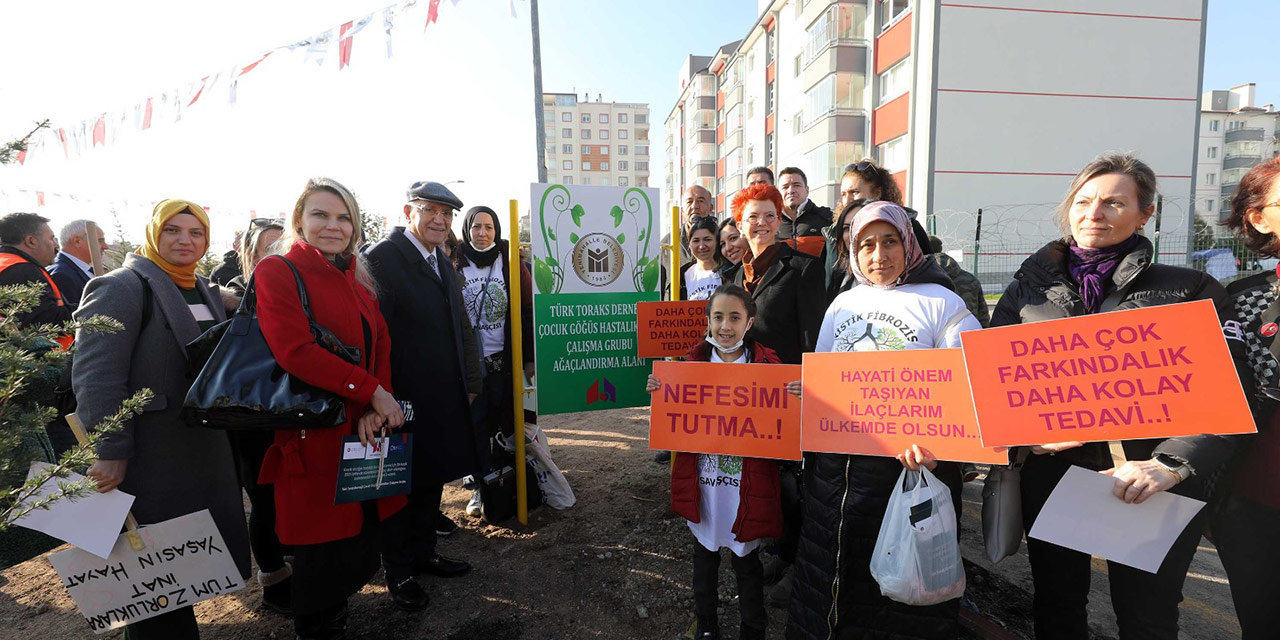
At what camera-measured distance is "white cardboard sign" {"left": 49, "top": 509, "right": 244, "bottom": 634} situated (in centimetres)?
209

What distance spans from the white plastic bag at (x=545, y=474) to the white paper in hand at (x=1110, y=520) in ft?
10.0

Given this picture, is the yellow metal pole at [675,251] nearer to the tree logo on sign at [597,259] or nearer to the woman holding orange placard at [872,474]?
the tree logo on sign at [597,259]

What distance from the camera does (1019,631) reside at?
271 cm

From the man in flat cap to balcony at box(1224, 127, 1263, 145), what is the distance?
8574 cm

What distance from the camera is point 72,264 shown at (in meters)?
4.35

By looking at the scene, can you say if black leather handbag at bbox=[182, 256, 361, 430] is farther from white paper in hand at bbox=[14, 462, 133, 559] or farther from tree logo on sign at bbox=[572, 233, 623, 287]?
tree logo on sign at bbox=[572, 233, 623, 287]

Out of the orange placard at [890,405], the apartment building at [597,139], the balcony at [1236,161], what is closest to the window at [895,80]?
the orange placard at [890,405]

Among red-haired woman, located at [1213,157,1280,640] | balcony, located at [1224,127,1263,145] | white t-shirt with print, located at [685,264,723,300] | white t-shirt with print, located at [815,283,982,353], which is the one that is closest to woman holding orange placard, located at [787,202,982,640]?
white t-shirt with print, located at [815,283,982,353]

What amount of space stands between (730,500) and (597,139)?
93.3m

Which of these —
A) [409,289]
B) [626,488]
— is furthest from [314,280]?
[626,488]

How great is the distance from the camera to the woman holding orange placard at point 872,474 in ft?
6.95

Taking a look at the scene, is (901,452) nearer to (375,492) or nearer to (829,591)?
(829,591)

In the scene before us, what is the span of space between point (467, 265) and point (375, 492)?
1933 mm

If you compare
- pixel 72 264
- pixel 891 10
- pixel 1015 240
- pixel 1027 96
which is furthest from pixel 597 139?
pixel 72 264
